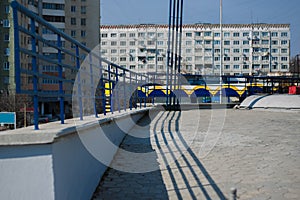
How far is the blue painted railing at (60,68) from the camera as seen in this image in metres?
2.48

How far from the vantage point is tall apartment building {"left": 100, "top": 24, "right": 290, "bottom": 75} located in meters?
63.2

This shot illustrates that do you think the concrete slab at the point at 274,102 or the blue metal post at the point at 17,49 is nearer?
the blue metal post at the point at 17,49

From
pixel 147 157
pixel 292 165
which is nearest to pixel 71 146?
pixel 147 157

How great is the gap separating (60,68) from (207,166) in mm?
2523

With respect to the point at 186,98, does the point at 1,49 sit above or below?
above

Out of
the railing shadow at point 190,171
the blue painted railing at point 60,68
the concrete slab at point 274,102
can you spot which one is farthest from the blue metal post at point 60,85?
the concrete slab at point 274,102

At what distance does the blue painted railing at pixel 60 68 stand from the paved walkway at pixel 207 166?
3.29 ft

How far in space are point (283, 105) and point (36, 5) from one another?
36457mm

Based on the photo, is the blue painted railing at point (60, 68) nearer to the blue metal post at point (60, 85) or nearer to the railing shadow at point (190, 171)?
the blue metal post at point (60, 85)

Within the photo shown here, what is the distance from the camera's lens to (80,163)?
124 inches

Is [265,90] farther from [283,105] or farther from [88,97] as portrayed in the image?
[88,97]

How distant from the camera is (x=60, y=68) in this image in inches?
129

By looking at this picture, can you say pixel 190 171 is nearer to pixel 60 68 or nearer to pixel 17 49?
pixel 60 68

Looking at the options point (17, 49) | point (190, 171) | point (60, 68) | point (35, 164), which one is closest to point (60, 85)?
point (60, 68)
